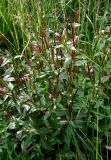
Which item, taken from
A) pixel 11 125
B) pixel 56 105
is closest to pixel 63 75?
pixel 56 105

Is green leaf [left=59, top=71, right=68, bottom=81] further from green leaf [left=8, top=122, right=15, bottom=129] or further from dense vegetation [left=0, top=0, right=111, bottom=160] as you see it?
green leaf [left=8, top=122, right=15, bottom=129]

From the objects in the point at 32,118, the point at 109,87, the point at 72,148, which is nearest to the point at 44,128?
the point at 32,118

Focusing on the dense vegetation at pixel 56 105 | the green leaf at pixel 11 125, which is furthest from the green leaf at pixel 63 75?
the green leaf at pixel 11 125

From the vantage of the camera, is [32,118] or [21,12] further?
[21,12]

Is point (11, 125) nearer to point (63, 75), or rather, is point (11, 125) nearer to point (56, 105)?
point (56, 105)

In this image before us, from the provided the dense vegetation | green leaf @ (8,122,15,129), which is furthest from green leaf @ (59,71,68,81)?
green leaf @ (8,122,15,129)

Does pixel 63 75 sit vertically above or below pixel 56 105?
above

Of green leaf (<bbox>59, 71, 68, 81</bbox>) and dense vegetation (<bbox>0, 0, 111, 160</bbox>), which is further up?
green leaf (<bbox>59, 71, 68, 81</bbox>)

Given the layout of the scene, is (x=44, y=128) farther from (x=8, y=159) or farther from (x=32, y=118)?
(x=8, y=159)

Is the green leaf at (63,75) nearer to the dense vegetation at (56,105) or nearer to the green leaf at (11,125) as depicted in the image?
the dense vegetation at (56,105)

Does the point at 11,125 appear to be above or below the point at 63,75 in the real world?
below

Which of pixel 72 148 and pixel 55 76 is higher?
pixel 55 76
